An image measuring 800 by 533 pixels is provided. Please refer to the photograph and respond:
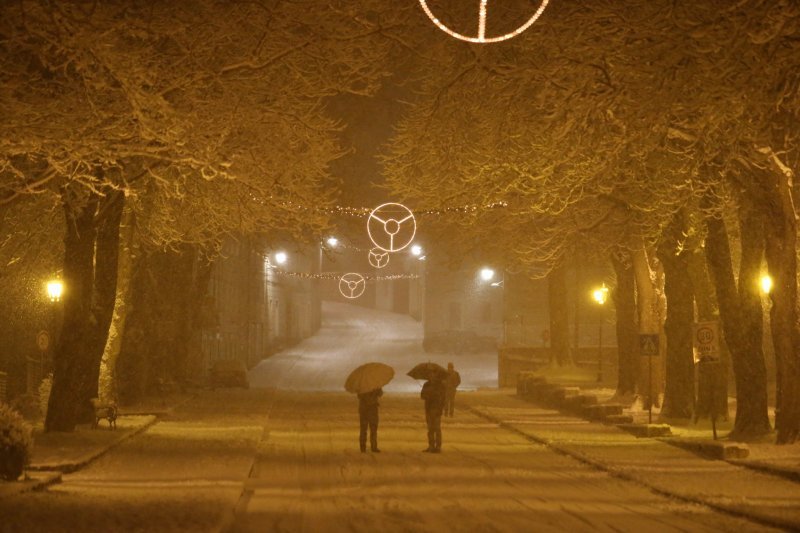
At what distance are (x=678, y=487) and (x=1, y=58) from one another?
1158 centimetres

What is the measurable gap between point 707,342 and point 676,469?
4169 mm

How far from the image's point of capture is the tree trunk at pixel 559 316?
4569 cm

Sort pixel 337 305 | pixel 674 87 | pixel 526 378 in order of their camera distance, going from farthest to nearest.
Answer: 1. pixel 337 305
2. pixel 526 378
3. pixel 674 87

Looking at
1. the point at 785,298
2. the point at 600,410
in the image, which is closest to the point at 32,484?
the point at 785,298

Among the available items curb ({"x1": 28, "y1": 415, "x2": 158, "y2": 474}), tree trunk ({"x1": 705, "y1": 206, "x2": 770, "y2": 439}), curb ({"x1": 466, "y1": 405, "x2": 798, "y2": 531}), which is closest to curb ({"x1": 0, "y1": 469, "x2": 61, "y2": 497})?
curb ({"x1": 28, "y1": 415, "x2": 158, "y2": 474})

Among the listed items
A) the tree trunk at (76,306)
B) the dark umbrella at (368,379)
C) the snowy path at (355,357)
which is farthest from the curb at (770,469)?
the snowy path at (355,357)

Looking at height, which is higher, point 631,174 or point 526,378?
point 631,174

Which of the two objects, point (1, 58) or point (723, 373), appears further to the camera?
point (723, 373)

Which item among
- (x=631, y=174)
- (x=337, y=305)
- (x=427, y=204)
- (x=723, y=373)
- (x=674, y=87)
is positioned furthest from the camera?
(x=337, y=305)

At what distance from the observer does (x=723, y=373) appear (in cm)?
2944

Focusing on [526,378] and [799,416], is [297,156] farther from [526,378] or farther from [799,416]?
[526,378]

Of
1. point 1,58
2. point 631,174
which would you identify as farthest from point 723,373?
point 1,58

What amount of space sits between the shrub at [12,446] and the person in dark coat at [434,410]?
27.9 feet

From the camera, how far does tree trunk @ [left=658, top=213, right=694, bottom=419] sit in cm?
3009
